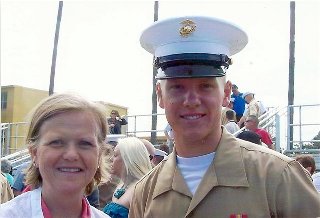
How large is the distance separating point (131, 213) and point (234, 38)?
1.09 metres

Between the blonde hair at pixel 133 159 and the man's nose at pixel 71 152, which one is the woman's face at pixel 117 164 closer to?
the blonde hair at pixel 133 159

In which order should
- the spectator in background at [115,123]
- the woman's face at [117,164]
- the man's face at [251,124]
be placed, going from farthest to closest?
the spectator in background at [115,123], the man's face at [251,124], the woman's face at [117,164]

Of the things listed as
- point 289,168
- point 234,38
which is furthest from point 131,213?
point 234,38

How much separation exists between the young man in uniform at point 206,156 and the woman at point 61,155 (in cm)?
36

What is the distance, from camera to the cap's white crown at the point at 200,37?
234cm

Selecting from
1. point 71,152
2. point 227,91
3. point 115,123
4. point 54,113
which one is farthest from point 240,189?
point 115,123

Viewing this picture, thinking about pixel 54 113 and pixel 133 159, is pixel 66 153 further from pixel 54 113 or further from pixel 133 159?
pixel 133 159

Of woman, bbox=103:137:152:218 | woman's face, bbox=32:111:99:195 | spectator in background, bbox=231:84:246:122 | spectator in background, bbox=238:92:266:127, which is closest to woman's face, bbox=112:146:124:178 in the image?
woman, bbox=103:137:152:218

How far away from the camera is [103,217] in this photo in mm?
2404

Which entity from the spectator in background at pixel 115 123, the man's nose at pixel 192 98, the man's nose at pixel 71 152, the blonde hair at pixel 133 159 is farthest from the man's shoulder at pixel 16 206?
the spectator in background at pixel 115 123

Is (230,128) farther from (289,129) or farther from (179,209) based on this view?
(179,209)

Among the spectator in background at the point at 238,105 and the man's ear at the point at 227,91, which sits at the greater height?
the spectator in background at the point at 238,105

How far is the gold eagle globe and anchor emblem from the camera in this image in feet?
7.72

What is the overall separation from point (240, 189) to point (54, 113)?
0.95 meters
